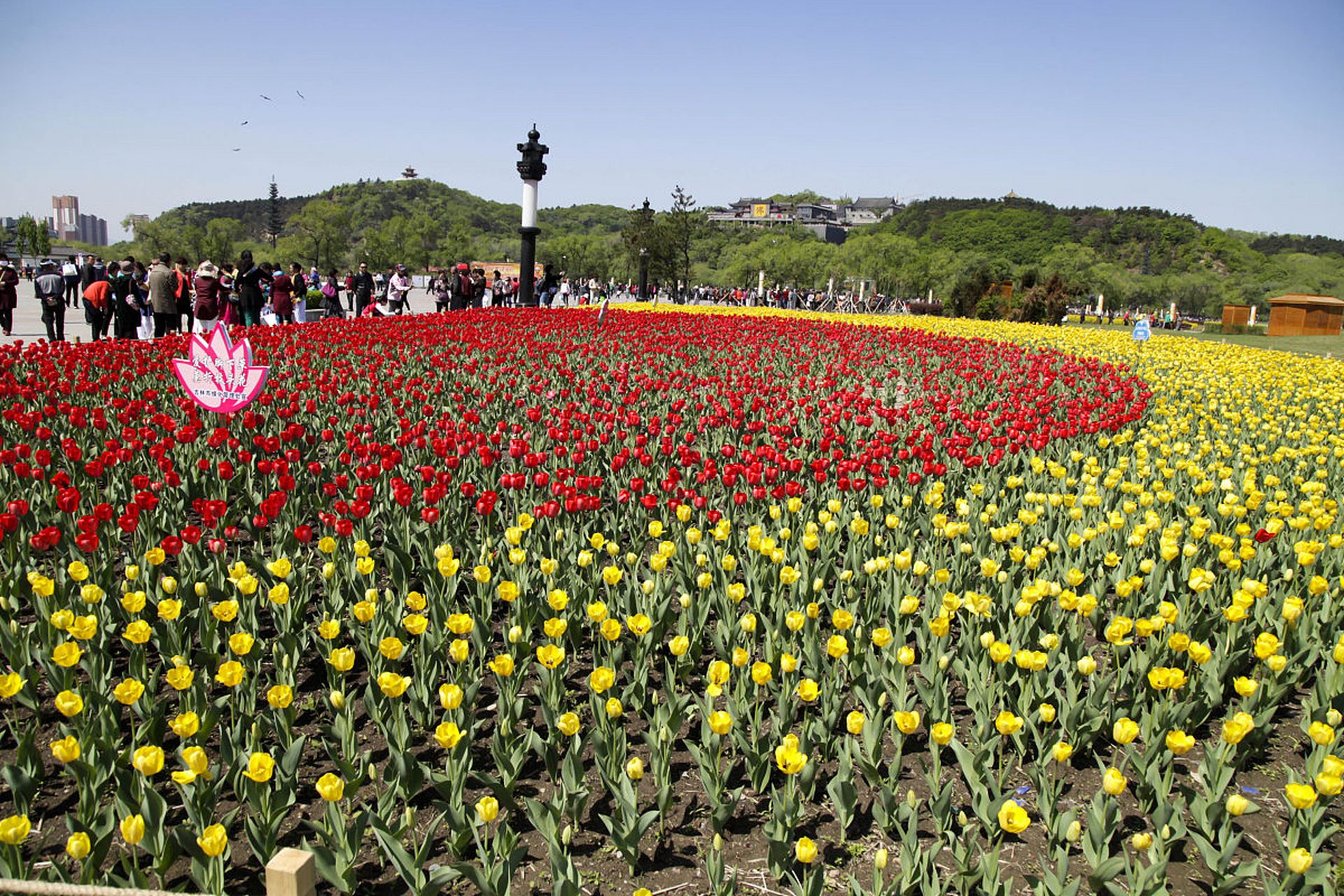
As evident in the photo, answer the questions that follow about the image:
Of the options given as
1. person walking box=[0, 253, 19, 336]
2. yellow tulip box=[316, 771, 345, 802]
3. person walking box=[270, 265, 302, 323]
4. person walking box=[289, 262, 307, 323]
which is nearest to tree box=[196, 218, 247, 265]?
person walking box=[289, 262, 307, 323]

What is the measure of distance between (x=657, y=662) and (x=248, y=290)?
46.2ft

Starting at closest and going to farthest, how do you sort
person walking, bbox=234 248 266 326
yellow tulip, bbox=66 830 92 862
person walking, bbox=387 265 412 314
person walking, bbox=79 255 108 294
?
yellow tulip, bbox=66 830 92 862 < person walking, bbox=234 248 266 326 < person walking, bbox=79 255 108 294 < person walking, bbox=387 265 412 314

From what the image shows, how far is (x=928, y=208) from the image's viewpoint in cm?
17250

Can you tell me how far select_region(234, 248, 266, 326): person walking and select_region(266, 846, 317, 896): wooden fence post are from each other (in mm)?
15239

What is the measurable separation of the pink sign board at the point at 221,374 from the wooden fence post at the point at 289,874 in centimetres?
519

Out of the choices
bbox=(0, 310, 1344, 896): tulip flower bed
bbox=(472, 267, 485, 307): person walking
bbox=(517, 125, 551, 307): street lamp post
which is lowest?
bbox=(0, 310, 1344, 896): tulip flower bed

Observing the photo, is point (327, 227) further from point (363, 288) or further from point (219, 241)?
point (363, 288)

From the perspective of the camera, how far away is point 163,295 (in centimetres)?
1378

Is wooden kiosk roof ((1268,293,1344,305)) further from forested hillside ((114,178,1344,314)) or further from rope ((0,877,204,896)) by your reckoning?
rope ((0,877,204,896))

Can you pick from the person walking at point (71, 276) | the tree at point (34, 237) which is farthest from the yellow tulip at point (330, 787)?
the tree at point (34, 237)

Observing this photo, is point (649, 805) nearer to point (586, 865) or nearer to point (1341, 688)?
point (586, 865)

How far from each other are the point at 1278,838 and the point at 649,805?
75.7 inches

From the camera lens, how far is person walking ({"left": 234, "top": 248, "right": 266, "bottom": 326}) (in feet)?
50.9

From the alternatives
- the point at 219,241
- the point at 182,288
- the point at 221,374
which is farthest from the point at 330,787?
the point at 219,241
